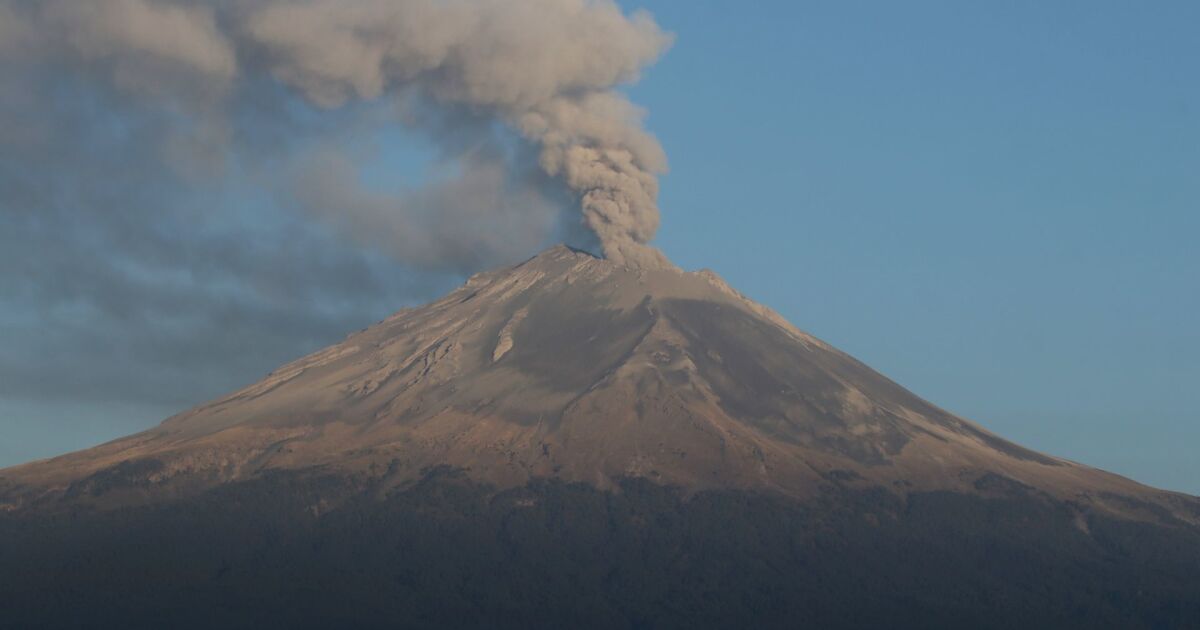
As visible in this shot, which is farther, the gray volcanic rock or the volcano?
the gray volcanic rock

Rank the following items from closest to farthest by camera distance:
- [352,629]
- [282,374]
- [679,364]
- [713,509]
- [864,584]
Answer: [352,629]
[864,584]
[713,509]
[679,364]
[282,374]

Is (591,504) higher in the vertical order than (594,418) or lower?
lower

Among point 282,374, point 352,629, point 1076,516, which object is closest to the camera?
point 352,629

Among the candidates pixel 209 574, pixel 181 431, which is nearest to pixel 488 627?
pixel 209 574

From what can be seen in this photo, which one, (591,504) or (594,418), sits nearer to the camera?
(591,504)

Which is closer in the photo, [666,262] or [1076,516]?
[1076,516]

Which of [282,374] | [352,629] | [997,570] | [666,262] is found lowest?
[352,629]

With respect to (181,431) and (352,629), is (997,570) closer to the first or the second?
(352,629)

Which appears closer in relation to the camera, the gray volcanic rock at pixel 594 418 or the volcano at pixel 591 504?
the volcano at pixel 591 504
